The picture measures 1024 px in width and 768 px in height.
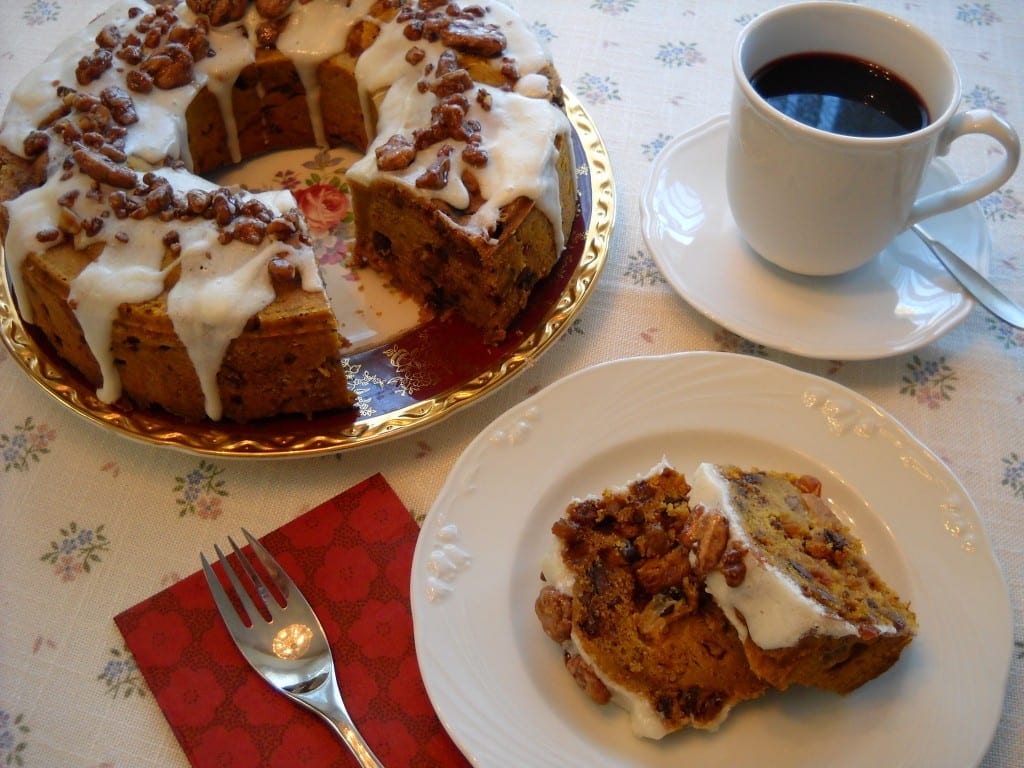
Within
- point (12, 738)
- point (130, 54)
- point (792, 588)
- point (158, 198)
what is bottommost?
point (12, 738)

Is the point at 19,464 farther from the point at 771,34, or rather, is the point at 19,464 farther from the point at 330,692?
the point at 771,34

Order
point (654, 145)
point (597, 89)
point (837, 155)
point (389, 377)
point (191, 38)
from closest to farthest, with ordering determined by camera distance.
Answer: point (837, 155)
point (389, 377)
point (191, 38)
point (654, 145)
point (597, 89)

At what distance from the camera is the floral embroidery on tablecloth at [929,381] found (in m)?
1.95

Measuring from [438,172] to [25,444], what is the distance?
3.58ft

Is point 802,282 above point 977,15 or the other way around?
the other way around

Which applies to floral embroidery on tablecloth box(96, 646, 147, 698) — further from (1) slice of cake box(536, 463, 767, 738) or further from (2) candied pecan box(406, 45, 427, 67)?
(2) candied pecan box(406, 45, 427, 67)

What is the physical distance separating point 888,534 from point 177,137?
71.9 inches

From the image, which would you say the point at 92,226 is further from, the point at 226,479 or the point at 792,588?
the point at 792,588

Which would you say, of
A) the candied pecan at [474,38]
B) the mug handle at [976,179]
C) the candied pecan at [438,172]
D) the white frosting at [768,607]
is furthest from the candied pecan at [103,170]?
the mug handle at [976,179]

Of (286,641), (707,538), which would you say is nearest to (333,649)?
(286,641)

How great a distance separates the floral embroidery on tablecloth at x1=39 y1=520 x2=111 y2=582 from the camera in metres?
1.75

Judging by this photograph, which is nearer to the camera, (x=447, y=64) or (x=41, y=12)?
(x=447, y=64)

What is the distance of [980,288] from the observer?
1.94m

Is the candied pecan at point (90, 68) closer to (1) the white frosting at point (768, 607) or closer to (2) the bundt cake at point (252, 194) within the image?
(2) the bundt cake at point (252, 194)
